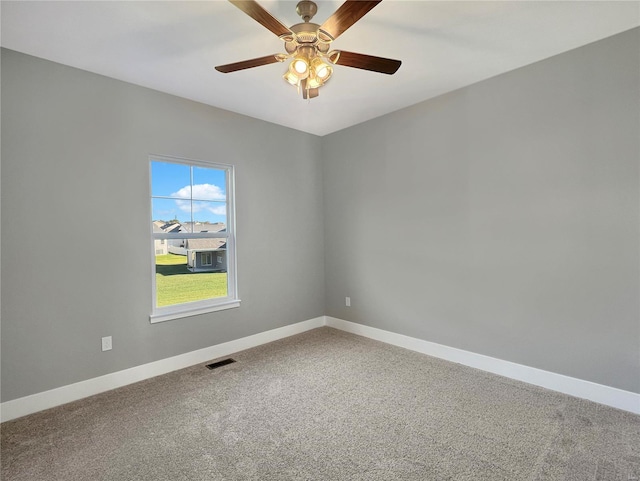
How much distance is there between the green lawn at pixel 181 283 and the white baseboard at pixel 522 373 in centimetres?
194

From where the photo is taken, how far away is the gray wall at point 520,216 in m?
2.23

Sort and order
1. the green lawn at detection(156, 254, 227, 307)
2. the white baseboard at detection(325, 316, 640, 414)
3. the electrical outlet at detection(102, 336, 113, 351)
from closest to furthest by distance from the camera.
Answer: the white baseboard at detection(325, 316, 640, 414) < the electrical outlet at detection(102, 336, 113, 351) < the green lawn at detection(156, 254, 227, 307)

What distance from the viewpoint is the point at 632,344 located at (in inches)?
86.2

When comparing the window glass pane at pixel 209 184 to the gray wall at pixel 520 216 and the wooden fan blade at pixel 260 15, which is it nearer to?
the gray wall at pixel 520 216

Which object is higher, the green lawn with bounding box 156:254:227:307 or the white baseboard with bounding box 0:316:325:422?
the green lawn with bounding box 156:254:227:307

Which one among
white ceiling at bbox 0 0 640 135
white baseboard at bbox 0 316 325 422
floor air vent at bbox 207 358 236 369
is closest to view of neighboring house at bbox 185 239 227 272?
white baseboard at bbox 0 316 325 422

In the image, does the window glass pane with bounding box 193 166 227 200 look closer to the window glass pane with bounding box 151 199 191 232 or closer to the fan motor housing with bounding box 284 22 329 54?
the window glass pane with bounding box 151 199 191 232

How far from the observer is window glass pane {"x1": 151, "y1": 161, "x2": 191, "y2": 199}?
304cm

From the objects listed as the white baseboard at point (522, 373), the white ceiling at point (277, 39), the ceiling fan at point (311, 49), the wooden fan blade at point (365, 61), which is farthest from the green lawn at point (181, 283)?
the wooden fan blade at point (365, 61)

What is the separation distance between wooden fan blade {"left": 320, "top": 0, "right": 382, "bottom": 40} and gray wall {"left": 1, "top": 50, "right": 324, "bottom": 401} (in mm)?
2051

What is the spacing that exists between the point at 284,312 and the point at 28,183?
108 inches

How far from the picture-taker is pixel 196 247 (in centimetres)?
338

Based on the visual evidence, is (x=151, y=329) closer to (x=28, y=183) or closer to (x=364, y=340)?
(x=28, y=183)

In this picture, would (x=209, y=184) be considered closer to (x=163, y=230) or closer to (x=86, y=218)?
(x=163, y=230)
